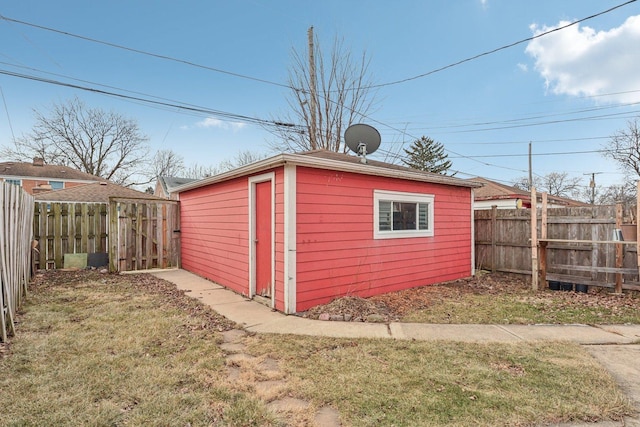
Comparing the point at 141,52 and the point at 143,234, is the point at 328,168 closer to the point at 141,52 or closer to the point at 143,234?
the point at 143,234

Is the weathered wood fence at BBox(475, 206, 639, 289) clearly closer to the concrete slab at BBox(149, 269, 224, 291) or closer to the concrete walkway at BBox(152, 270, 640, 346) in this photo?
the concrete walkway at BBox(152, 270, 640, 346)

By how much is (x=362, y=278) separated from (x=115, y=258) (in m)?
6.89

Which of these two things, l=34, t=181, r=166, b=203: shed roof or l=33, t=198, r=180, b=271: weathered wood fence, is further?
l=34, t=181, r=166, b=203: shed roof

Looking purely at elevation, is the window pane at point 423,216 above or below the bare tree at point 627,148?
below

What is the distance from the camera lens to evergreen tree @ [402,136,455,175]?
2964 centimetres

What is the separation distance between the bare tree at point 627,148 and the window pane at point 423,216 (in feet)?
78.8

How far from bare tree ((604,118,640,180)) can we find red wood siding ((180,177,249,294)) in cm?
2754

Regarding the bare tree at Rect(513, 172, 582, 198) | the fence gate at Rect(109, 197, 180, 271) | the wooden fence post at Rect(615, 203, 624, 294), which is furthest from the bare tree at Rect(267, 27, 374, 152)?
the bare tree at Rect(513, 172, 582, 198)

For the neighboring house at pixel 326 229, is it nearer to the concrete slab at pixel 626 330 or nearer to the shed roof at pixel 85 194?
the concrete slab at pixel 626 330

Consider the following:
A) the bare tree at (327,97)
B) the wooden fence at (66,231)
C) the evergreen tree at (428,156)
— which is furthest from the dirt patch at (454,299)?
the evergreen tree at (428,156)

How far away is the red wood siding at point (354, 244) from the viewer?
509cm

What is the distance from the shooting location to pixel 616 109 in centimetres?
1675

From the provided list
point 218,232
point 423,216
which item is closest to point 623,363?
point 423,216

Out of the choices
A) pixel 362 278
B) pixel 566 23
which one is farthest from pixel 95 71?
pixel 566 23
